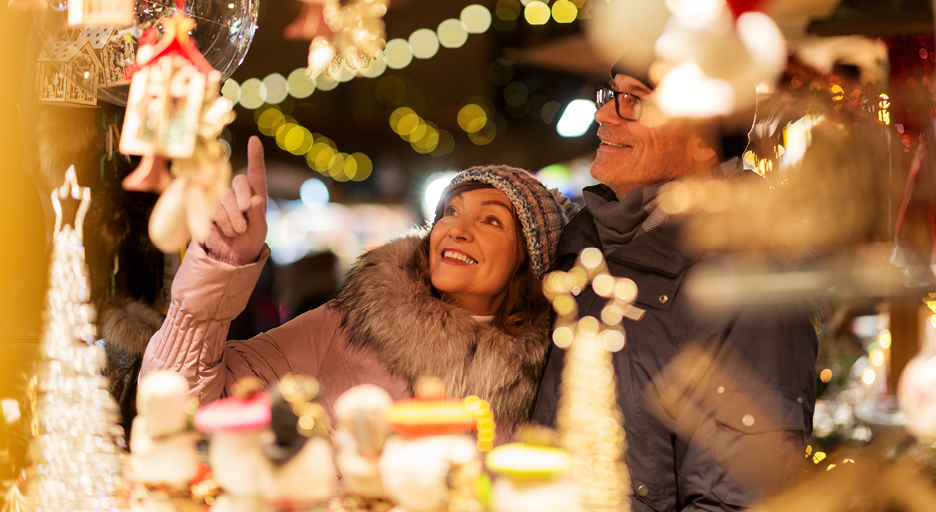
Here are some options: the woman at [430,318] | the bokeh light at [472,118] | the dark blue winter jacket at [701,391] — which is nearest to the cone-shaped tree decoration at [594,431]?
the dark blue winter jacket at [701,391]

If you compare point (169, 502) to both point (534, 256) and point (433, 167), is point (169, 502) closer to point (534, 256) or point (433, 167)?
point (534, 256)

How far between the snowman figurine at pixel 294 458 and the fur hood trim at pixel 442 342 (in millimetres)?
764

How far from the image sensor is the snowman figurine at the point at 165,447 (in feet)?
2.99

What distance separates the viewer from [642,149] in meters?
1.64

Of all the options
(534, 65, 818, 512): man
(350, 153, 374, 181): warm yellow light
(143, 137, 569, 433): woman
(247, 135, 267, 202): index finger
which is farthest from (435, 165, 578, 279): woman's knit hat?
(350, 153, 374, 181): warm yellow light

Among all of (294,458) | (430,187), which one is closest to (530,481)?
(294,458)

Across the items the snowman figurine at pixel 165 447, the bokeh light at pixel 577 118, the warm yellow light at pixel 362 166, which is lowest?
the snowman figurine at pixel 165 447

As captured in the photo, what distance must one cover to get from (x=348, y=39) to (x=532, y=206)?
97 cm

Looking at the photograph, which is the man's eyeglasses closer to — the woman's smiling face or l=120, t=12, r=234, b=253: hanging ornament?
the woman's smiling face

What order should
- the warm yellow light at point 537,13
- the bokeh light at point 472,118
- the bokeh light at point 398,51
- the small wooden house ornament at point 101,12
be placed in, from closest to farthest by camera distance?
1. the small wooden house ornament at point 101,12
2. the warm yellow light at point 537,13
3. the bokeh light at point 398,51
4. the bokeh light at point 472,118

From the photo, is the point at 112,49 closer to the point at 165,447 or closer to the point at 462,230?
the point at 165,447

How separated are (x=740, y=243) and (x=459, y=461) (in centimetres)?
47

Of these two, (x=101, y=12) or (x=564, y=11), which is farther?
(x=564, y=11)

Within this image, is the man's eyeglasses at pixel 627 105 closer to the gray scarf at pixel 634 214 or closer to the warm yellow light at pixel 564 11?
the gray scarf at pixel 634 214
